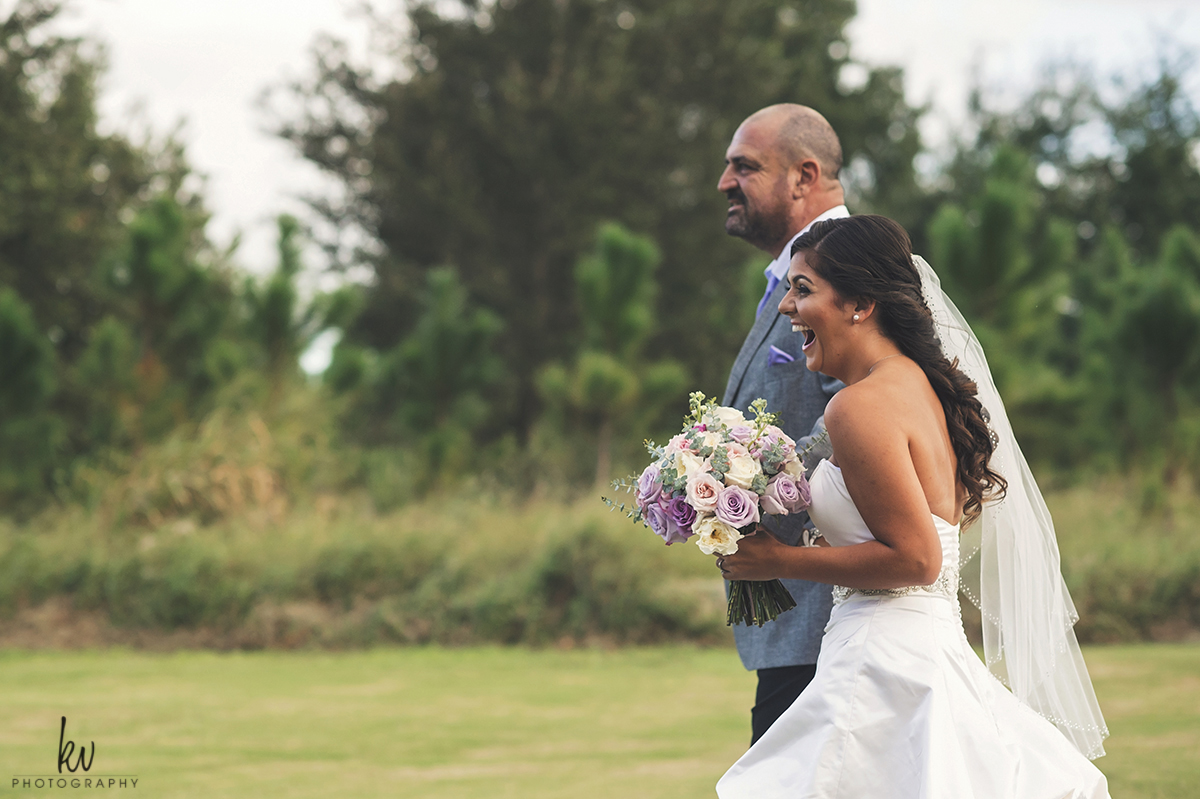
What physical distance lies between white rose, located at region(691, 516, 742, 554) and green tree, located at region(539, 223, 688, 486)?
12.8 metres

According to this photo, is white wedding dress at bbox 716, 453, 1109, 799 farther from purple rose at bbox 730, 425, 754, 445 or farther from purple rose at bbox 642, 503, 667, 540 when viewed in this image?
purple rose at bbox 642, 503, 667, 540

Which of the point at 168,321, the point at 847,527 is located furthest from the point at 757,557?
the point at 168,321

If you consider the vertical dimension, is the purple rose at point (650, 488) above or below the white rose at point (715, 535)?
above

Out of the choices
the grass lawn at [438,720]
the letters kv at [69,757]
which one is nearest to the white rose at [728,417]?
the grass lawn at [438,720]

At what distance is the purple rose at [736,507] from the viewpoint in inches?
102

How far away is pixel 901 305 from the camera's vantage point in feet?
8.84

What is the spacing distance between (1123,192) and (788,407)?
107 feet

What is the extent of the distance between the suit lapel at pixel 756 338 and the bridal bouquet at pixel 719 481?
21.4 inches

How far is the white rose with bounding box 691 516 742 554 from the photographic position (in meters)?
2.61

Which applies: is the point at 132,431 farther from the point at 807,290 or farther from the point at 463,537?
the point at 807,290

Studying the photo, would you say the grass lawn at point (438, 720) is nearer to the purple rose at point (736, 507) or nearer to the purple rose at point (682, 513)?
the purple rose at point (682, 513)

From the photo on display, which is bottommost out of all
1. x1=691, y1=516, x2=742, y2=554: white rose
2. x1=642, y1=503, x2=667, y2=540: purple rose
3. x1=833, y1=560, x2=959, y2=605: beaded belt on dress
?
x1=833, y1=560, x2=959, y2=605: beaded belt on dress

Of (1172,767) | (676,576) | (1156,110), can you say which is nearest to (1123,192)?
(1156,110)

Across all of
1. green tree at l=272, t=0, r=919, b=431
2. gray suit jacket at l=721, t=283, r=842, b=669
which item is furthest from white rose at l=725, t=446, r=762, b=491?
green tree at l=272, t=0, r=919, b=431
